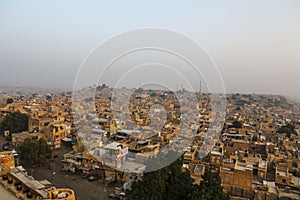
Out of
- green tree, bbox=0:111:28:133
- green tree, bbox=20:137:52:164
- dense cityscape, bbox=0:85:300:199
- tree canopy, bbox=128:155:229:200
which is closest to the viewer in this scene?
tree canopy, bbox=128:155:229:200

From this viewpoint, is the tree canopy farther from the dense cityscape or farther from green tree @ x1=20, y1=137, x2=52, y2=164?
green tree @ x1=20, y1=137, x2=52, y2=164

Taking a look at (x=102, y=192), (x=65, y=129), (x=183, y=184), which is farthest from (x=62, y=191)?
(x=65, y=129)

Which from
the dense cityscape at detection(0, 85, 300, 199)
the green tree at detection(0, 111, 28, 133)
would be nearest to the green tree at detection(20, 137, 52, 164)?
the dense cityscape at detection(0, 85, 300, 199)

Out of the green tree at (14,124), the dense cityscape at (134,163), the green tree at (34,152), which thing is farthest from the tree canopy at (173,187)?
the green tree at (14,124)

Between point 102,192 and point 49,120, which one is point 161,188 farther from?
point 49,120

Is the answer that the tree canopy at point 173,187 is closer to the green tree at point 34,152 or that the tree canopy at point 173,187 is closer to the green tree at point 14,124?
the green tree at point 34,152

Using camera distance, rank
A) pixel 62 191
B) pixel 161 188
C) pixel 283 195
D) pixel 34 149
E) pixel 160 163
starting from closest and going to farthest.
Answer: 1. pixel 62 191
2. pixel 161 188
3. pixel 160 163
4. pixel 283 195
5. pixel 34 149
